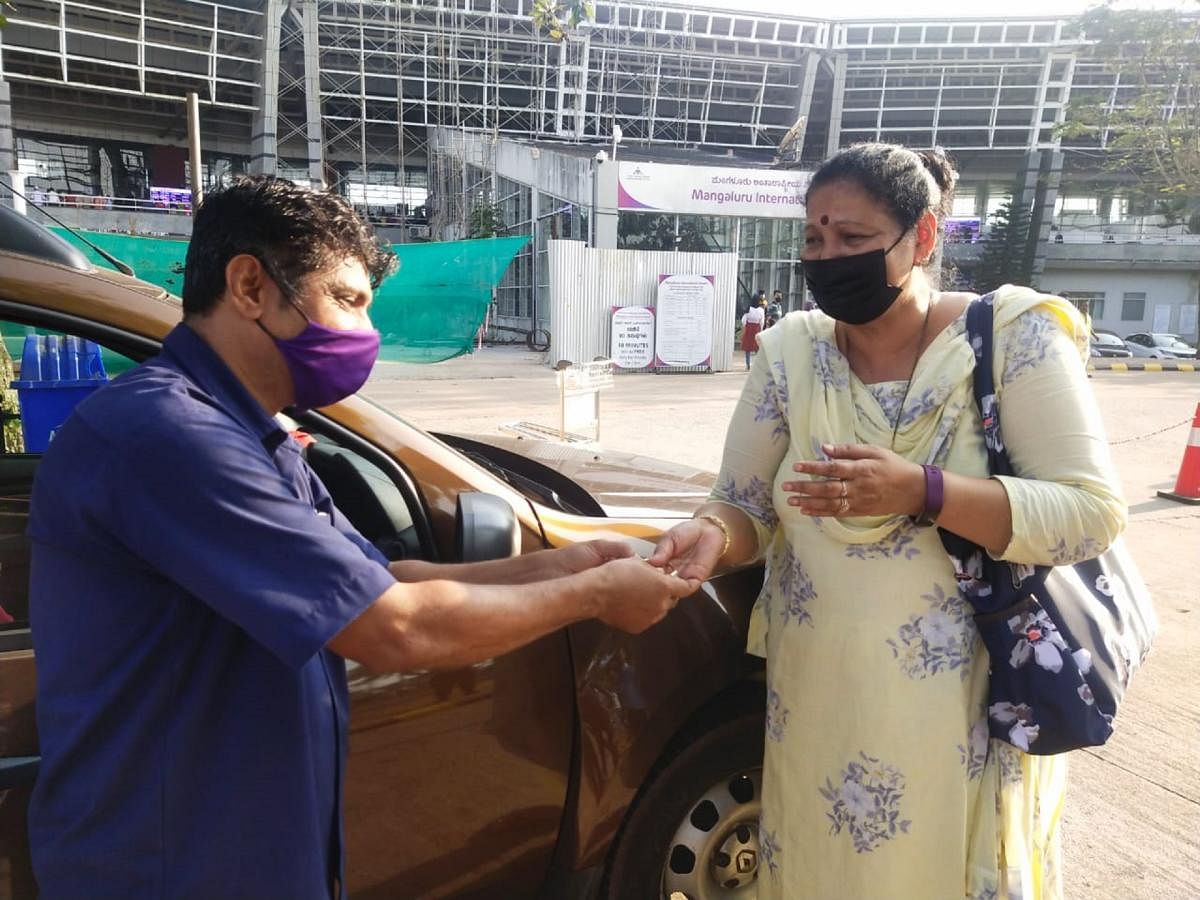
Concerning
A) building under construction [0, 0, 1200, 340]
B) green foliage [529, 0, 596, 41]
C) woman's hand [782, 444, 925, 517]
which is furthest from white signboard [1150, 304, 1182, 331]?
Result: woman's hand [782, 444, 925, 517]

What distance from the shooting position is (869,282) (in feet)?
5.25

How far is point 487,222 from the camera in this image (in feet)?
82.4

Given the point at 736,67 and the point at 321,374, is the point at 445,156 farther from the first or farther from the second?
the point at 321,374

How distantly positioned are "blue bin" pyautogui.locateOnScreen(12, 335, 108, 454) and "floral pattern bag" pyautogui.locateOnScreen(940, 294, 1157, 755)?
8.53ft

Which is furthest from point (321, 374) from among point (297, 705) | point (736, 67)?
point (736, 67)

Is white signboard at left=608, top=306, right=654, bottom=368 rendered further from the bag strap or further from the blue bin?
the bag strap

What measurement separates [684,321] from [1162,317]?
3225cm

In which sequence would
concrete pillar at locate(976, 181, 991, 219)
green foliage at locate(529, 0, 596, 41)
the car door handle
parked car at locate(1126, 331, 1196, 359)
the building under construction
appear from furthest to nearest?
concrete pillar at locate(976, 181, 991, 219) < the building under construction < parked car at locate(1126, 331, 1196, 359) < green foliage at locate(529, 0, 596, 41) < the car door handle

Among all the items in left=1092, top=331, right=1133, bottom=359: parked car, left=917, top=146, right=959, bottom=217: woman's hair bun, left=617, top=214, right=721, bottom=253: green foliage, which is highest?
left=617, top=214, right=721, bottom=253: green foliage

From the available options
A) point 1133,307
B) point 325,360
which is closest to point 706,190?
point 325,360

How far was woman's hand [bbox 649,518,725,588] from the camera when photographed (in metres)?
1.66

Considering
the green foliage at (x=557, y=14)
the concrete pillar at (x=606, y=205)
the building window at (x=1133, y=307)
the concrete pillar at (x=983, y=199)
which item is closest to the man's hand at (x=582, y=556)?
the green foliage at (x=557, y=14)

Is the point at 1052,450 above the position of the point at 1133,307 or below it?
above

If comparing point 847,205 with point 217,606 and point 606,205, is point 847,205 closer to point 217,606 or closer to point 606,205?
point 217,606
